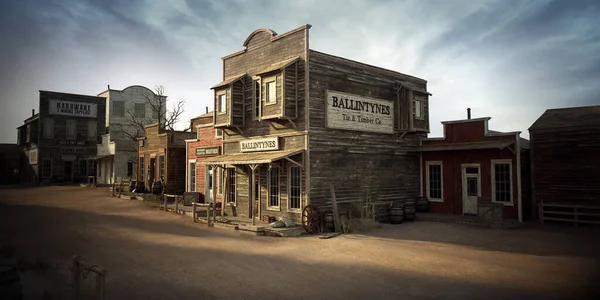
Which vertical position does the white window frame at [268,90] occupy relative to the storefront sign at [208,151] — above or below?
above

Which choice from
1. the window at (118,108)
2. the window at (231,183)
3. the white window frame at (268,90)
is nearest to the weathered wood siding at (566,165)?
the white window frame at (268,90)

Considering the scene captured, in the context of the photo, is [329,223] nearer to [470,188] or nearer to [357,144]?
[357,144]

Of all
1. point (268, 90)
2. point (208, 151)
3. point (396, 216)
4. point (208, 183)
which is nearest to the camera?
point (268, 90)

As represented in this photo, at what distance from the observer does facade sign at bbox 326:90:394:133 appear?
53.2 ft

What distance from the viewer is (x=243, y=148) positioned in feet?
59.4

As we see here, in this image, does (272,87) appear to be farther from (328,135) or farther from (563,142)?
(563,142)

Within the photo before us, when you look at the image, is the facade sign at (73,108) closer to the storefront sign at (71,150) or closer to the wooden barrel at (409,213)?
the storefront sign at (71,150)

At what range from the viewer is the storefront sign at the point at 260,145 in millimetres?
16531

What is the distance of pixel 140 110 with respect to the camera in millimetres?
42344

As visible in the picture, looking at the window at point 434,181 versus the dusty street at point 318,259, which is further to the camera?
the window at point 434,181

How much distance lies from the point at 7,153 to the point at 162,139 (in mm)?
29372

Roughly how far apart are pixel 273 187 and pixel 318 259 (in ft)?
22.8

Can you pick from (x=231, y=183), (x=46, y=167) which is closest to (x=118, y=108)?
(x=46, y=167)

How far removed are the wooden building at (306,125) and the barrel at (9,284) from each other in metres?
9.50
